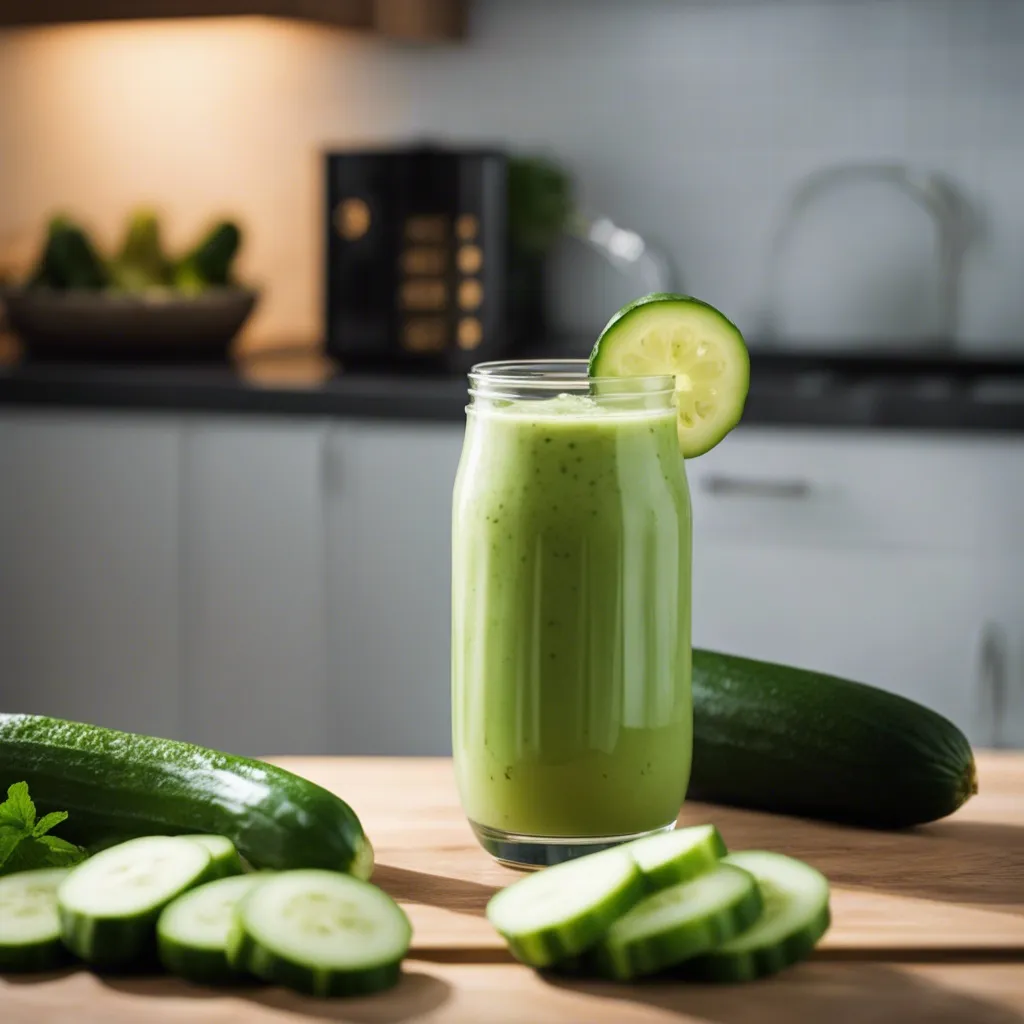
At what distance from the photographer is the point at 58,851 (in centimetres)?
77

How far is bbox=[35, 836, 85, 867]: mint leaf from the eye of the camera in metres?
0.76

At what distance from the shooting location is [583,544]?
78 cm

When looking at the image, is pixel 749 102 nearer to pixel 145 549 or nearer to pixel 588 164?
pixel 588 164

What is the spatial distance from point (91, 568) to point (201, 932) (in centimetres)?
186

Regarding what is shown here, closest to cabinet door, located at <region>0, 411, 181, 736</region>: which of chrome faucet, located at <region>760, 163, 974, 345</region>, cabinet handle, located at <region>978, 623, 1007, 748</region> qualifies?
cabinet handle, located at <region>978, 623, 1007, 748</region>

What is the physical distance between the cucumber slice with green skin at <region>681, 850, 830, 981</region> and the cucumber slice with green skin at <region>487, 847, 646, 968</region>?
0.04 meters

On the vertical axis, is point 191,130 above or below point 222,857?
above

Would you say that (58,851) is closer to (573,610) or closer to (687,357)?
(573,610)

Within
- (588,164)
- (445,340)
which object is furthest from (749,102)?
(445,340)

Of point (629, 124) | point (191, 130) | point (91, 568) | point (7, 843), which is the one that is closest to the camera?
point (7, 843)

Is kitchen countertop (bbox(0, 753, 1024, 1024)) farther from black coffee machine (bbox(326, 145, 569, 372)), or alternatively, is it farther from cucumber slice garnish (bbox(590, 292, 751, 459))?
black coffee machine (bbox(326, 145, 569, 372))

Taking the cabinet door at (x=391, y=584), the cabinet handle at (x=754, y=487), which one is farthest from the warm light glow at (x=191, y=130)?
the cabinet handle at (x=754, y=487)

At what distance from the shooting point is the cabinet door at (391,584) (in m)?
2.25

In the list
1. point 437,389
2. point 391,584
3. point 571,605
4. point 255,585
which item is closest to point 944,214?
point 437,389
